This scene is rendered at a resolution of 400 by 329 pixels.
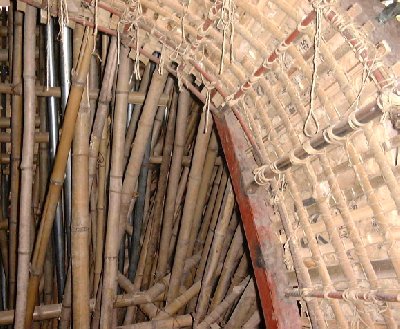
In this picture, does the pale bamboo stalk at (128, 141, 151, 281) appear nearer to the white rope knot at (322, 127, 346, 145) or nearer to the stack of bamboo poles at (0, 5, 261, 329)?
the stack of bamboo poles at (0, 5, 261, 329)

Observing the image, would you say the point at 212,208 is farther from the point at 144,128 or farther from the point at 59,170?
the point at 59,170

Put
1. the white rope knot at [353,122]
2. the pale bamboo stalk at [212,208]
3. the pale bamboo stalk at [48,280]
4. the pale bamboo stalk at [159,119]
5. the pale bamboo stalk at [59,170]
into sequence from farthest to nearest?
the pale bamboo stalk at [212,208] < the pale bamboo stalk at [48,280] < the pale bamboo stalk at [159,119] < the pale bamboo stalk at [59,170] < the white rope knot at [353,122]

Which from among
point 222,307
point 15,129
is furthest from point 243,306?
point 15,129

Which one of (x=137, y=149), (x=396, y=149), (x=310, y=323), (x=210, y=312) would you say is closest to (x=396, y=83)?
(x=396, y=149)

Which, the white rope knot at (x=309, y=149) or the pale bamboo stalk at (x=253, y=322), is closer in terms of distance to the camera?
the white rope knot at (x=309, y=149)

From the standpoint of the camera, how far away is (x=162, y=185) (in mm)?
5258

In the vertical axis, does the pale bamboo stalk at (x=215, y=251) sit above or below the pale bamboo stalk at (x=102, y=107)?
below

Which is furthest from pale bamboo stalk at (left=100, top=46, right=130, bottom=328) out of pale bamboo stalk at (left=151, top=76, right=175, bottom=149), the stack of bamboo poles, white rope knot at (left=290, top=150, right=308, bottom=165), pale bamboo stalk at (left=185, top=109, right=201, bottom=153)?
pale bamboo stalk at (left=185, top=109, right=201, bottom=153)

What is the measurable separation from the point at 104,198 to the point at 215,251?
1320mm

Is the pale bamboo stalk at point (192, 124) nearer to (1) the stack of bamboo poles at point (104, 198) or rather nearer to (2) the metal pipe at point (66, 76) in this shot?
(1) the stack of bamboo poles at point (104, 198)

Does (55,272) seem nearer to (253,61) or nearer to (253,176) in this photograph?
(253,176)

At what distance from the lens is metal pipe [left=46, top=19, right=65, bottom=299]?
14.2ft

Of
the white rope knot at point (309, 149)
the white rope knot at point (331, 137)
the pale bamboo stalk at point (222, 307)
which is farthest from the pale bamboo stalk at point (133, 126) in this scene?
the white rope knot at point (331, 137)

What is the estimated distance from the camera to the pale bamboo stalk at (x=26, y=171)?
3.56m
